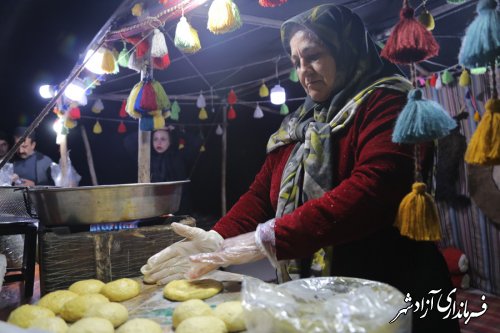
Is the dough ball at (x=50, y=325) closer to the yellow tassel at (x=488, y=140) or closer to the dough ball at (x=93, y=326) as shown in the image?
the dough ball at (x=93, y=326)

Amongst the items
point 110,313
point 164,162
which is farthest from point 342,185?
point 164,162

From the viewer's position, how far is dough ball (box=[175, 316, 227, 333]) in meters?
0.98

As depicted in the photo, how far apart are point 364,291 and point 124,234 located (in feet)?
3.84

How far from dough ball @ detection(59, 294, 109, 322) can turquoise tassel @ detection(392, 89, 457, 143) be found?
3.64 ft

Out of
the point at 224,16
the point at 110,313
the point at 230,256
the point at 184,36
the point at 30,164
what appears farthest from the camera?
the point at 30,164

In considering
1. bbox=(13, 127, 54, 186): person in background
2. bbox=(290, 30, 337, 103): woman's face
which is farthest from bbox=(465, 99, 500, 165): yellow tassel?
bbox=(13, 127, 54, 186): person in background

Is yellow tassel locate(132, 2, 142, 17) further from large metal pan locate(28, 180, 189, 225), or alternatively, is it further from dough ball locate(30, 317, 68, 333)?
dough ball locate(30, 317, 68, 333)

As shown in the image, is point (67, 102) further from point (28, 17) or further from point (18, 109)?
point (18, 109)

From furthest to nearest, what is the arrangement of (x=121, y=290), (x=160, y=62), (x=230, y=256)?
(x=160, y=62) → (x=121, y=290) → (x=230, y=256)

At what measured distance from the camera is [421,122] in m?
0.90

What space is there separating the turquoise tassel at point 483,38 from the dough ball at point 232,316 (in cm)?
89

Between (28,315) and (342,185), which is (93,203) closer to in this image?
(28,315)

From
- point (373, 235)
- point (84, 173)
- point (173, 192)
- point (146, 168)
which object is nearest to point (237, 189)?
point (84, 173)

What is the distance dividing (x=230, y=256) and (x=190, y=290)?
7.8 inches
